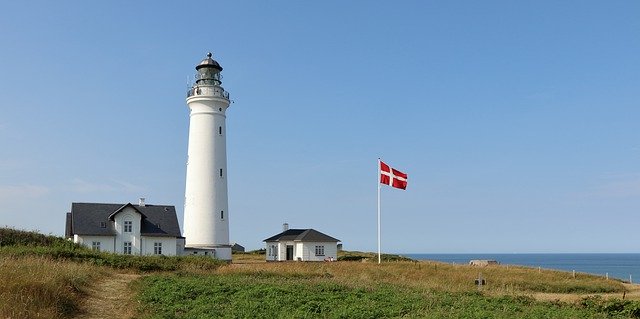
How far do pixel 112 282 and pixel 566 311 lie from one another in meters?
15.7

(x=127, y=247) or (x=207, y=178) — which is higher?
(x=207, y=178)

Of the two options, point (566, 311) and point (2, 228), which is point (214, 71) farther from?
point (566, 311)

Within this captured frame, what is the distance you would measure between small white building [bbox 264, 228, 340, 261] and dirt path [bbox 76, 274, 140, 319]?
88.2ft

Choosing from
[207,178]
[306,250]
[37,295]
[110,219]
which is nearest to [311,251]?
[306,250]

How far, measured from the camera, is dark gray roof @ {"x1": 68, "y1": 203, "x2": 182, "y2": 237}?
4144 centimetres

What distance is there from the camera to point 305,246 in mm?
47688

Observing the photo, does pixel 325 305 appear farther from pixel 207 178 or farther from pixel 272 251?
pixel 272 251

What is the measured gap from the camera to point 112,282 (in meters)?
21.8

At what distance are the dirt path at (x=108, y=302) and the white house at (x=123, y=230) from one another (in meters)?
21.0

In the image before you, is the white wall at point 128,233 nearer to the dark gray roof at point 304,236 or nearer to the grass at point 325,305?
the dark gray roof at point 304,236

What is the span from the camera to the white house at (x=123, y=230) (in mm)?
41375

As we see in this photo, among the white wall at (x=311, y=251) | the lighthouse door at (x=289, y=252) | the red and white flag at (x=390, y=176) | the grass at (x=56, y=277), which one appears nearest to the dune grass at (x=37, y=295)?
the grass at (x=56, y=277)

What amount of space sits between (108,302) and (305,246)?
105ft

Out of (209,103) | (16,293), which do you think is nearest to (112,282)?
(16,293)
